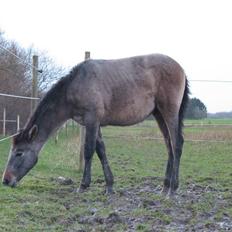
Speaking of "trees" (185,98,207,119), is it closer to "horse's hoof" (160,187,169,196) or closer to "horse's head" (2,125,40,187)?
"horse's hoof" (160,187,169,196)

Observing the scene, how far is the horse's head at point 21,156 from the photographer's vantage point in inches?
206

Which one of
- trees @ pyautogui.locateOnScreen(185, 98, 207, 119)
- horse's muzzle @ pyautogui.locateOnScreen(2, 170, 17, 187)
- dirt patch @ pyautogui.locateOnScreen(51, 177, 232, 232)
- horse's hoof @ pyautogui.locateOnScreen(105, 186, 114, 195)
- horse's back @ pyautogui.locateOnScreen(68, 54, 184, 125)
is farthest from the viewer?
trees @ pyautogui.locateOnScreen(185, 98, 207, 119)

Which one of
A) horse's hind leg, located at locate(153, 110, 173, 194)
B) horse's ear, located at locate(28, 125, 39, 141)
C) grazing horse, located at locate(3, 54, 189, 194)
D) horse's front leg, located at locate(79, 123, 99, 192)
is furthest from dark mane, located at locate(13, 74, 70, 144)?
horse's hind leg, located at locate(153, 110, 173, 194)

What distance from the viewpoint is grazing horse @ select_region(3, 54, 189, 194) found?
17.8 feet

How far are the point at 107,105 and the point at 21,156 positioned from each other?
1.29 m

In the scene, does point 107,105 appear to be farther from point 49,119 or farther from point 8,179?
point 8,179

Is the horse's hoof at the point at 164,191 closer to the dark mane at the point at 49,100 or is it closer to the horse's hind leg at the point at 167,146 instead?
the horse's hind leg at the point at 167,146

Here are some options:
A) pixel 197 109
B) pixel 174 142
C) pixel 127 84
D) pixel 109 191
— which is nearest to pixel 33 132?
pixel 109 191

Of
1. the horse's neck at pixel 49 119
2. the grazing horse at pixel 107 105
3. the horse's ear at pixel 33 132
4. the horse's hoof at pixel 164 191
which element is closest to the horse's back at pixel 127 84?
the grazing horse at pixel 107 105

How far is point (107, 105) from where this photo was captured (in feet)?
18.4

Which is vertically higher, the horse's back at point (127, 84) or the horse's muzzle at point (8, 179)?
the horse's back at point (127, 84)

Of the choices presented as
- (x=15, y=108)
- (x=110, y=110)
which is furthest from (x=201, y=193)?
(x=15, y=108)

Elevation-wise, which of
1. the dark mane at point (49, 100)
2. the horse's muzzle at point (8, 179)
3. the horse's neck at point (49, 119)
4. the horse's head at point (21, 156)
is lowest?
the horse's muzzle at point (8, 179)

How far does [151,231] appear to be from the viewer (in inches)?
145
